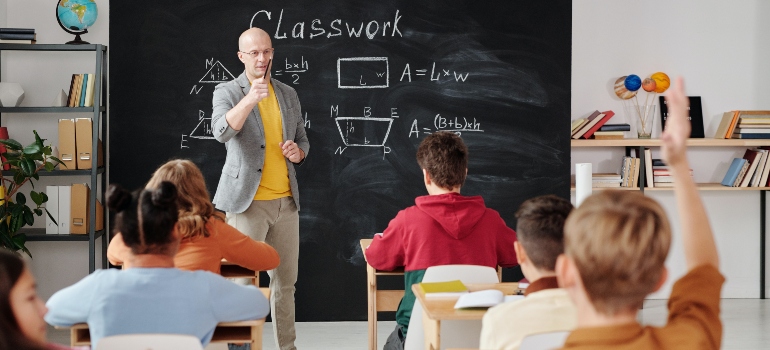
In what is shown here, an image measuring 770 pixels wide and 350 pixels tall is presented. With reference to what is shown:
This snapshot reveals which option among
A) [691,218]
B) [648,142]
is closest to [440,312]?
[691,218]

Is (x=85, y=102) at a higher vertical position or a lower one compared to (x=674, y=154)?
higher

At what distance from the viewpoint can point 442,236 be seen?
3023 millimetres

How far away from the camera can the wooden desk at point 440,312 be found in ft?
7.50

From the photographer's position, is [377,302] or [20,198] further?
[20,198]

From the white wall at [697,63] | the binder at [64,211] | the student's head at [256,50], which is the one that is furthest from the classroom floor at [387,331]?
the student's head at [256,50]

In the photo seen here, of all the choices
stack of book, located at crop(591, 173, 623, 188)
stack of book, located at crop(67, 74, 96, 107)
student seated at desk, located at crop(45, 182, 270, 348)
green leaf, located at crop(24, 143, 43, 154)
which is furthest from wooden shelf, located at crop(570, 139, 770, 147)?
student seated at desk, located at crop(45, 182, 270, 348)

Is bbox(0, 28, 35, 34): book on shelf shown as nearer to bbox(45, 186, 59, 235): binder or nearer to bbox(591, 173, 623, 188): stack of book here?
bbox(45, 186, 59, 235): binder

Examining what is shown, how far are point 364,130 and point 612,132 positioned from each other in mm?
1767

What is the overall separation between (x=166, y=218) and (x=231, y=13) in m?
3.04

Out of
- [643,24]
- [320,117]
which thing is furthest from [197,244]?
[643,24]

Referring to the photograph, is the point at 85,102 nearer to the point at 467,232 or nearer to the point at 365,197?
the point at 365,197

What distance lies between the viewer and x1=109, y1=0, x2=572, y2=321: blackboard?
4.93 m

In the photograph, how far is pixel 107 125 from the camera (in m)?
4.99

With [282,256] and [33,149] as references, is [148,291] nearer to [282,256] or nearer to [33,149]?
[282,256]
